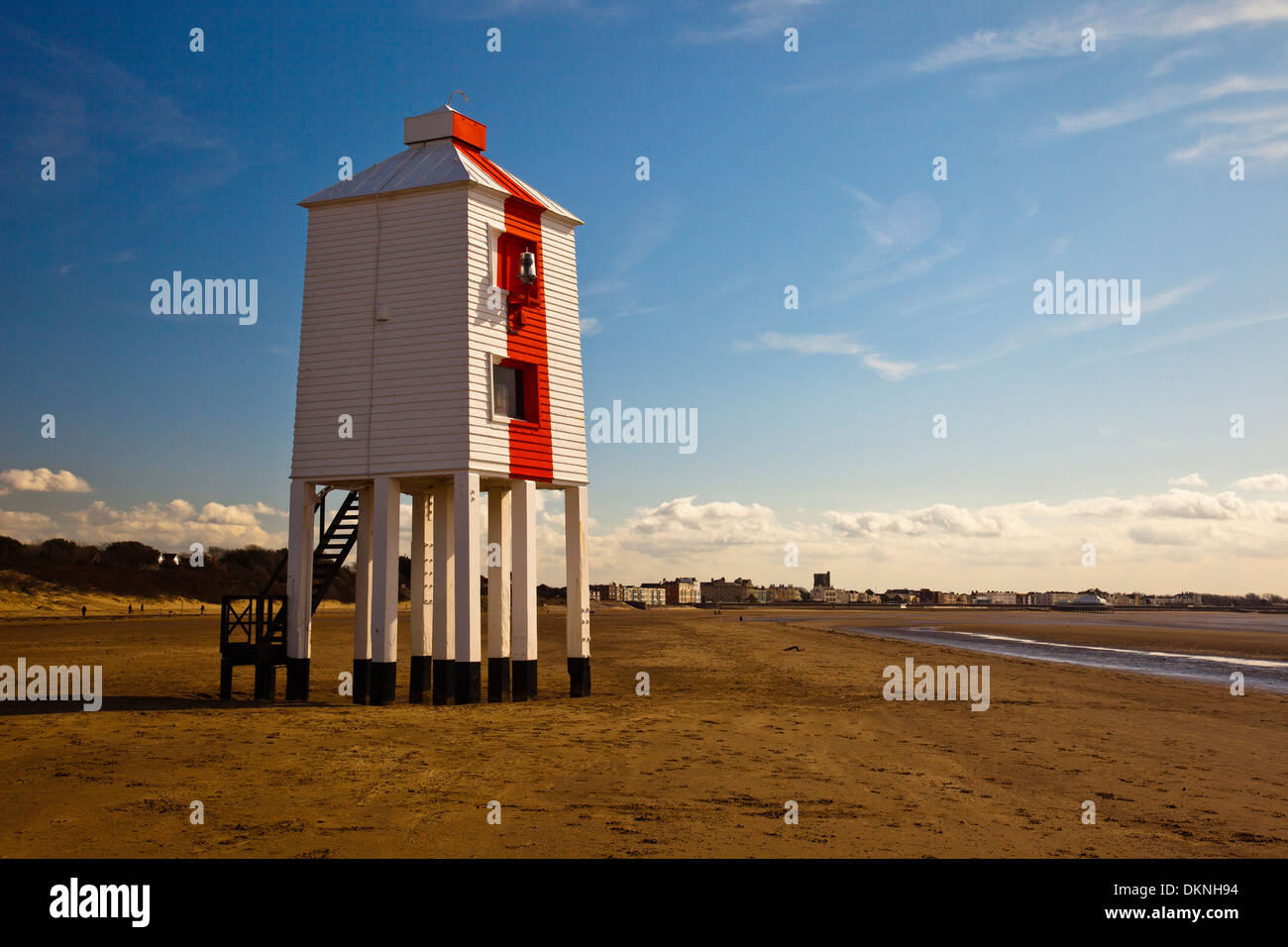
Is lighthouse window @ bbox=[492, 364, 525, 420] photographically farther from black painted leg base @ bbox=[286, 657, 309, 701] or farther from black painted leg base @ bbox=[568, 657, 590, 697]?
black painted leg base @ bbox=[286, 657, 309, 701]

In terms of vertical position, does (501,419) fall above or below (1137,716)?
above

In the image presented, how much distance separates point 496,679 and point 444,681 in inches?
50.6

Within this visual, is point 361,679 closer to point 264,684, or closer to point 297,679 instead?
point 297,679

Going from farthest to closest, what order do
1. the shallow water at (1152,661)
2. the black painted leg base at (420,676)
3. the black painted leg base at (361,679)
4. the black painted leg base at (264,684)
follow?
the shallow water at (1152,661)
the black painted leg base at (420,676)
the black painted leg base at (361,679)
the black painted leg base at (264,684)

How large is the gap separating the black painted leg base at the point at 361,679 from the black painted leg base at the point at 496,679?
2886 mm

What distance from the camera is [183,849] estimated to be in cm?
833

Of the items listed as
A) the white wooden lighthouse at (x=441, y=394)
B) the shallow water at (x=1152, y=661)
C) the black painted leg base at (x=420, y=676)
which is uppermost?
the white wooden lighthouse at (x=441, y=394)

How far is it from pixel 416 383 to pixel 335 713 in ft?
23.9

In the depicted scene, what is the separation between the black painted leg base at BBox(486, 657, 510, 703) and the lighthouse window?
6.02 metres

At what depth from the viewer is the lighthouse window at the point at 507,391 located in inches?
802

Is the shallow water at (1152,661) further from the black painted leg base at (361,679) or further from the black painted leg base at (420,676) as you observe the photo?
the black painted leg base at (361,679)

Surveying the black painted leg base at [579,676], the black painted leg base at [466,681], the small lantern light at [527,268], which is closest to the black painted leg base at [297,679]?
the black painted leg base at [466,681]
